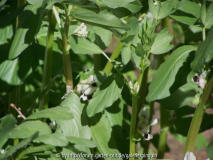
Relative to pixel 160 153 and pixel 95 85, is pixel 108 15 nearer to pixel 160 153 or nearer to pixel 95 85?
pixel 95 85

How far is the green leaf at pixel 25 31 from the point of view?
0.69m

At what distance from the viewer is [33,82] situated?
1168 mm

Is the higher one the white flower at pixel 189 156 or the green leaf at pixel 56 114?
the green leaf at pixel 56 114

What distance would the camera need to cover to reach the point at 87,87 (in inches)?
29.3

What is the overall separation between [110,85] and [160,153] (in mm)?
468

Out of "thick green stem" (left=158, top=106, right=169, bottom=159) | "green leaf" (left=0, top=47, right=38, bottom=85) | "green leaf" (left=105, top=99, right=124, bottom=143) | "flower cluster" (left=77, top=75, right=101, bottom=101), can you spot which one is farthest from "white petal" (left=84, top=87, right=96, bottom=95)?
"thick green stem" (left=158, top=106, right=169, bottom=159)

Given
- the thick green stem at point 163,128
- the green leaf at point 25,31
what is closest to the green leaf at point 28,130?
the green leaf at point 25,31

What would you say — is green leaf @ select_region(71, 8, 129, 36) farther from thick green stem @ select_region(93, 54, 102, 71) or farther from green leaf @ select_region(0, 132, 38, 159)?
thick green stem @ select_region(93, 54, 102, 71)

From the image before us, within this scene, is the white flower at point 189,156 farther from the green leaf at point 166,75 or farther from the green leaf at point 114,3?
the green leaf at point 114,3

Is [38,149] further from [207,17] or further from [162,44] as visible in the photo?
[207,17]

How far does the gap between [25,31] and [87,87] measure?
158 mm

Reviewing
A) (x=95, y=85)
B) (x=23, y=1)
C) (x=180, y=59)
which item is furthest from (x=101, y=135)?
(x=23, y=1)

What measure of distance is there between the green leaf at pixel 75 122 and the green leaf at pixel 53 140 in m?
0.07

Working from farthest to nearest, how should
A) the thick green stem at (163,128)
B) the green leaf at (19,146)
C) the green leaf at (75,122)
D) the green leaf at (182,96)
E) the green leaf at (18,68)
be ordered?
1. the thick green stem at (163,128)
2. the green leaf at (18,68)
3. the green leaf at (182,96)
4. the green leaf at (75,122)
5. the green leaf at (19,146)
